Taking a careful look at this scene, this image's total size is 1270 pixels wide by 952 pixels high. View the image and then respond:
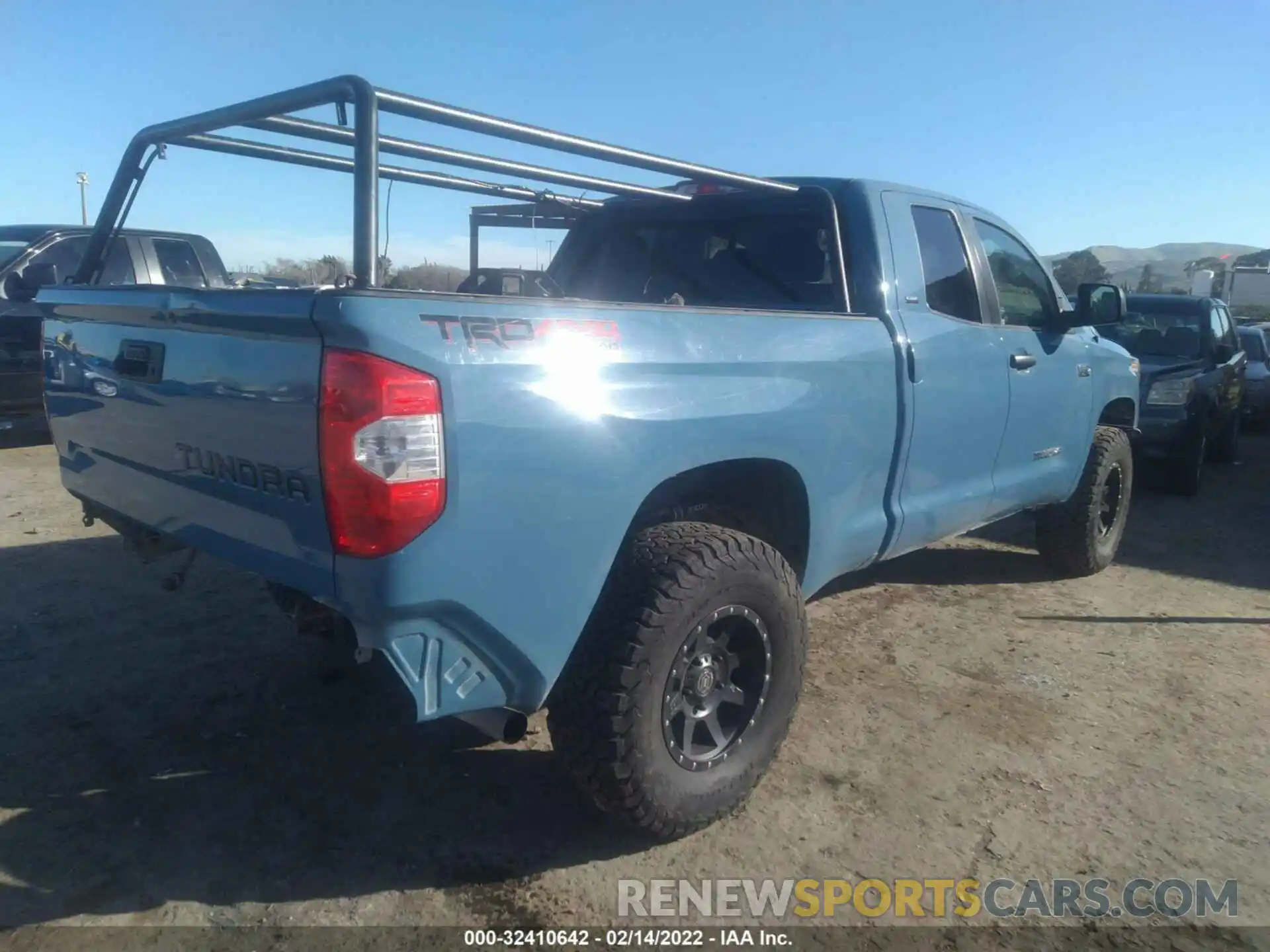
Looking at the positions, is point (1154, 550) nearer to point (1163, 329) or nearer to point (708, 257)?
point (1163, 329)

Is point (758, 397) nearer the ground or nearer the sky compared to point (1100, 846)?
nearer the sky

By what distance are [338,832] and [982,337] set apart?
3.20 meters

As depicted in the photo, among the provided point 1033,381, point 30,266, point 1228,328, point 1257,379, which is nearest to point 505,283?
point 1033,381

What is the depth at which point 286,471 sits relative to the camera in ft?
7.68

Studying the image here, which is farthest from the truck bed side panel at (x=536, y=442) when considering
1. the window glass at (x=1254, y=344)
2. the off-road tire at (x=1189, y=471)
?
the window glass at (x=1254, y=344)

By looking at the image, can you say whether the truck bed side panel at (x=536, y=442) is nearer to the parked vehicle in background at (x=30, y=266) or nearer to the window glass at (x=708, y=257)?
the window glass at (x=708, y=257)

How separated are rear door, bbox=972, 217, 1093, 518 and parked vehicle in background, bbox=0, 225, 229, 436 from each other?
597 cm

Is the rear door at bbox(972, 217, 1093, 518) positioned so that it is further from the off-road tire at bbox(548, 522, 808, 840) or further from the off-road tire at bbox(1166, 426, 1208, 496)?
the off-road tire at bbox(1166, 426, 1208, 496)

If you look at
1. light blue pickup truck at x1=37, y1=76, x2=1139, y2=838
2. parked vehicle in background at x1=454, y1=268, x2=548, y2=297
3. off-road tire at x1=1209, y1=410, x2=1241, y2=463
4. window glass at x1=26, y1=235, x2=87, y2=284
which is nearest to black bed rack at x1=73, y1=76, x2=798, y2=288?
light blue pickup truck at x1=37, y1=76, x2=1139, y2=838

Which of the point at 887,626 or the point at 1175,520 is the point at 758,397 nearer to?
the point at 887,626

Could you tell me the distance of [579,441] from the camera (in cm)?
247

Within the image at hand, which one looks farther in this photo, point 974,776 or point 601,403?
point 974,776

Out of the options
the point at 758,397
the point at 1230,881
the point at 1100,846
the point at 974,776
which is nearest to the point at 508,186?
the point at 758,397

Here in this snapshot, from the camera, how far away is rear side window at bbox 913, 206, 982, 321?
4.08m
